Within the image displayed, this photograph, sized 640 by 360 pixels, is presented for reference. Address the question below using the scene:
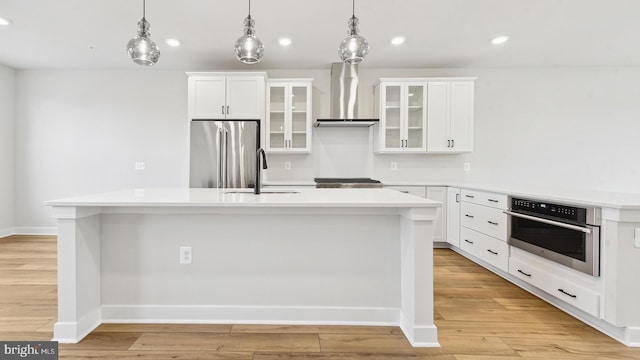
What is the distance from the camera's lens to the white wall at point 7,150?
4.69 metres

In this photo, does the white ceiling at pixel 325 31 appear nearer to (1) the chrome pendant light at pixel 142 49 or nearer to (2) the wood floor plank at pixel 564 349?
(1) the chrome pendant light at pixel 142 49

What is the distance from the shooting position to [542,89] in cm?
468

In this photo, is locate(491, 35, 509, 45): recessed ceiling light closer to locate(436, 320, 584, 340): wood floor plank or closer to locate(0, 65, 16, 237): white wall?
locate(436, 320, 584, 340): wood floor plank

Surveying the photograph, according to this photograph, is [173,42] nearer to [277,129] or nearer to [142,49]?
[277,129]

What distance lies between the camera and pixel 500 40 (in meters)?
3.75

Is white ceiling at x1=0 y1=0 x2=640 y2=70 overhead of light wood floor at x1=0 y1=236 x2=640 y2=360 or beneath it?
overhead

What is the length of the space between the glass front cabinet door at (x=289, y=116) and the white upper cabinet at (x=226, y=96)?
0.18m

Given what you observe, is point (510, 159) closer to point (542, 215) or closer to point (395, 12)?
point (542, 215)

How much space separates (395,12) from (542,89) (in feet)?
9.80

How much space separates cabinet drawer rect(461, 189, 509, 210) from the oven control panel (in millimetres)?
131

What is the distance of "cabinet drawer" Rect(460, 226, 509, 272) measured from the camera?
2979mm

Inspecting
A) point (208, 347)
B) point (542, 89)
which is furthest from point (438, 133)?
point (208, 347)

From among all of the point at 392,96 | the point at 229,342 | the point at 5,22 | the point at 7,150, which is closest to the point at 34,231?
the point at 7,150

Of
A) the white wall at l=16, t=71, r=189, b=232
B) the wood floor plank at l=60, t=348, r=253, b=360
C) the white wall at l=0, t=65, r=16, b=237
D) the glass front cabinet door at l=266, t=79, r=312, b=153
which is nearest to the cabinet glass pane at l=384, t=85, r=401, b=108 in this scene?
the glass front cabinet door at l=266, t=79, r=312, b=153
